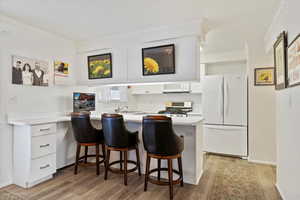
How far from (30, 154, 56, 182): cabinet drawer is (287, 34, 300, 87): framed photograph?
3319mm

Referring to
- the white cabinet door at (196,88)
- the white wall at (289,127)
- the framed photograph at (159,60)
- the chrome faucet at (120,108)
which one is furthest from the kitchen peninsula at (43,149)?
the white cabinet door at (196,88)

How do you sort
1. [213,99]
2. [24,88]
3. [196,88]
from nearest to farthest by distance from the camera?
[24,88]
[213,99]
[196,88]

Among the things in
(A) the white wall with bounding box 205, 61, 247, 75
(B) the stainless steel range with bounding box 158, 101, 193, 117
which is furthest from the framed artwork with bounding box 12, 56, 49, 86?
(A) the white wall with bounding box 205, 61, 247, 75

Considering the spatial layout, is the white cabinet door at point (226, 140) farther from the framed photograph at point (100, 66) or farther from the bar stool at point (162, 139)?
the framed photograph at point (100, 66)

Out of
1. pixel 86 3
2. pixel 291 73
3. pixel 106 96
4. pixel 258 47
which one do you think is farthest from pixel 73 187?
pixel 258 47

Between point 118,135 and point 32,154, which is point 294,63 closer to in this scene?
point 118,135

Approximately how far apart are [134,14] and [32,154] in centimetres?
248

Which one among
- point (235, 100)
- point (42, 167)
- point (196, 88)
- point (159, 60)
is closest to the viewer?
point (42, 167)

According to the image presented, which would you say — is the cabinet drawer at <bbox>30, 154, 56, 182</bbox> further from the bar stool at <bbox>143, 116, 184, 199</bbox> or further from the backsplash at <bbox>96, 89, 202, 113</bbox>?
the backsplash at <bbox>96, 89, 202, 113</bbox>

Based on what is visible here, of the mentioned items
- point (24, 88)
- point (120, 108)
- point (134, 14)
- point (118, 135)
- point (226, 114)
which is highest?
point (134, 14)

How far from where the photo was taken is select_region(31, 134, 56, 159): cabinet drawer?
2.55 meters

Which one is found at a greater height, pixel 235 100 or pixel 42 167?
pixel 235 100

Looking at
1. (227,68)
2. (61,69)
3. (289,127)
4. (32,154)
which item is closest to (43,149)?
(32,154)

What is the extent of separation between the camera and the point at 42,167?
105 inches
